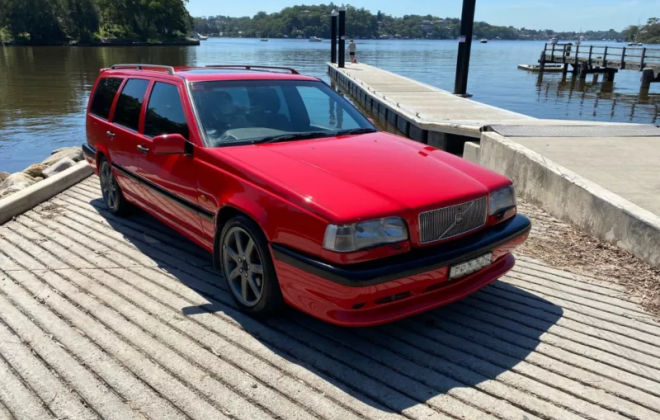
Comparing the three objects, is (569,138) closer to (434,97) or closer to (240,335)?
(240,335)

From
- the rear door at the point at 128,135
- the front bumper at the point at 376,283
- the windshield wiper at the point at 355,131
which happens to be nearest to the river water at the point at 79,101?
the rear door at the point at 128,135

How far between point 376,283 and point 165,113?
2.73 metres

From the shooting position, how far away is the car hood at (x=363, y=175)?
309 cm

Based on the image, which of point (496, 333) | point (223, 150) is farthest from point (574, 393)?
point (223, 150)

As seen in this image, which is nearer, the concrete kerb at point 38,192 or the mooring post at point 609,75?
the concrete kerb at point 38,192

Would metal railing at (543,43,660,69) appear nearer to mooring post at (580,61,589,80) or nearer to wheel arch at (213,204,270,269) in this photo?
mooring post at (580,61,589,80)

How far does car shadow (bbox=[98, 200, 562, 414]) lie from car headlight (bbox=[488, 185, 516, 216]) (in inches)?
31.0

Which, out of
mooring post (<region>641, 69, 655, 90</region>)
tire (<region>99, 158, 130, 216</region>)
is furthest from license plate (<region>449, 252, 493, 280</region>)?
mooring post (<region>641, 69, 655, 90</region>)

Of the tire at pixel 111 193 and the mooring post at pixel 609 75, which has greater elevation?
the mooring post at pixel 609 75

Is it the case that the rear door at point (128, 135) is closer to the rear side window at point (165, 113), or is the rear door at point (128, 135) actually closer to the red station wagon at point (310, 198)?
the red station wagon at point (310, 198)

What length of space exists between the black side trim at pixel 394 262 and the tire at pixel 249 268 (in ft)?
0.66

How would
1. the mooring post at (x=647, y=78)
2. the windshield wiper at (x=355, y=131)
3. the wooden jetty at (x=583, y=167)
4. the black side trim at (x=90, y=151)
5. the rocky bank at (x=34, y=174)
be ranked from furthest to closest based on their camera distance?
the mooring post at (x=647, y=78)
the rocky bank at (x=34, y=174)
the black side trim at (x=90, y=151)
the wooden jetty at (x=583, y=167)
the windshield wiper at (x=355, y=131)

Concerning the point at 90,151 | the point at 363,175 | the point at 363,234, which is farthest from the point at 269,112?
the point at 90,151

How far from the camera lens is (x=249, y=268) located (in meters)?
3.62
